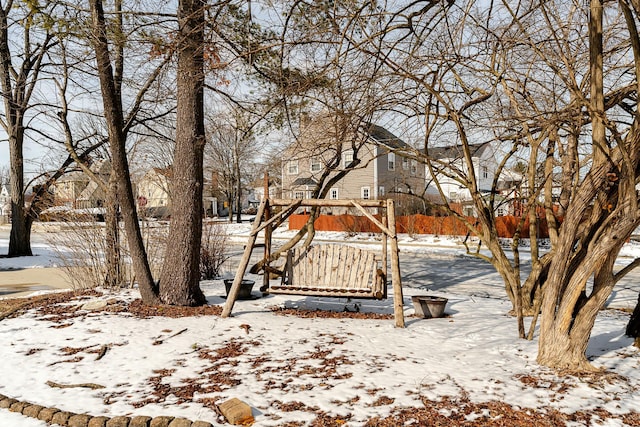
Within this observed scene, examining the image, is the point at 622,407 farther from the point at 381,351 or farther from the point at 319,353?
the point at 319,353

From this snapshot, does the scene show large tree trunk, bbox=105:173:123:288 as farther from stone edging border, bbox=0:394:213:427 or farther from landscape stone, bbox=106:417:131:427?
landscape stone, bbox=106:417:131:427

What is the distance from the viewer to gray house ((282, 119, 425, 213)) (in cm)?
738

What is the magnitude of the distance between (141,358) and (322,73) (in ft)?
12.5

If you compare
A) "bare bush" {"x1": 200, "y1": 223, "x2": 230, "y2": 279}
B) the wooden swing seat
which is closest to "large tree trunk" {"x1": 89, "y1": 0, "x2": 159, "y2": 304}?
the wooden swing seat

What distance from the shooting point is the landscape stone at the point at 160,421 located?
3.27 meters

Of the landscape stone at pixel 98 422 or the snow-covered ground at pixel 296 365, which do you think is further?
the snow-covered ground at pixel 296 365

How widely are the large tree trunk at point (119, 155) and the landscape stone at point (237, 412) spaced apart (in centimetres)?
404

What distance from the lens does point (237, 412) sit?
332 centimetres

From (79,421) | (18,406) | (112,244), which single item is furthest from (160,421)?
(112,244)

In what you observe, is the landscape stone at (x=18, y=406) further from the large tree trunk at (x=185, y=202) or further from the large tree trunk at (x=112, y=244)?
the large tree trunk at (x=112, y=244)

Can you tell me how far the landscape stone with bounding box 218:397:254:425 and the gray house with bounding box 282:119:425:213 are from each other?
3551mm

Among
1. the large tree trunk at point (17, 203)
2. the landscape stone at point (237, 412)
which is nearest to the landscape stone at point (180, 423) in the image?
the landscape stone at point (237, 412)

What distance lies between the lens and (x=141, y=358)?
4.73 meters

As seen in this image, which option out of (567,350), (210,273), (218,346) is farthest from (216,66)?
(210,273)
